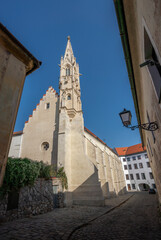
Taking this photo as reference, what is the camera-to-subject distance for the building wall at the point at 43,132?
1759cm

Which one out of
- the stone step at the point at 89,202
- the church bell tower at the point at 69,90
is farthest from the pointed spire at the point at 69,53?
the stone step at the point at 89,202

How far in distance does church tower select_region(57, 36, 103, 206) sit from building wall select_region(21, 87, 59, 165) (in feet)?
4.55

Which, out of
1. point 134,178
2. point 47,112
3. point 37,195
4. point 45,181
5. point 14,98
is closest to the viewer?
point 14,98

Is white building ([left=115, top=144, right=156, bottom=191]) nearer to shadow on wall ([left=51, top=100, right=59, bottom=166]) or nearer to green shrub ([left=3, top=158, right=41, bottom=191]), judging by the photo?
shadow on wall ([left=51, top=100, right=59, bottom=166])

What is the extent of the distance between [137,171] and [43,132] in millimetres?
35537

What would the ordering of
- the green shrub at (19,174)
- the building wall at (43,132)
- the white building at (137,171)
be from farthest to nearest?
1. the white building at (137,171)
2. the building wall at (43,132)
3. the green shrub at (19,174)

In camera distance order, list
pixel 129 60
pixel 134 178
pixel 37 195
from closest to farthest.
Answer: pixel 129 60 < pixel 37 195 < pixel 134 178

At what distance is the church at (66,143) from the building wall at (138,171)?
2373cm

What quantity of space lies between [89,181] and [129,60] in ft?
43.9

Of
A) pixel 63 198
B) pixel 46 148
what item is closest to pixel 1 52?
pixel 63 198

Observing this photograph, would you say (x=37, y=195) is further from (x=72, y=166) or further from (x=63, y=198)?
(x=72, y=166)

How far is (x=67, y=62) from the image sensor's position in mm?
25859

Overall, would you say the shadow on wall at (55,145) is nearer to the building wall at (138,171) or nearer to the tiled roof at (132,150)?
the building wall at (138,171)

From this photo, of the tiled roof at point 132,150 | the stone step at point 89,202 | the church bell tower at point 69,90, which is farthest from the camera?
the tiled roof at point 132,150
